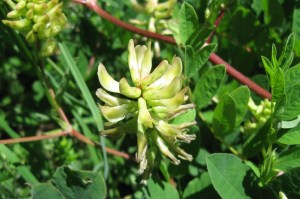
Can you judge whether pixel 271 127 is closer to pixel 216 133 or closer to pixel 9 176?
pixel 216 133

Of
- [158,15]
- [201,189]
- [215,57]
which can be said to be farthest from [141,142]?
[158,15]

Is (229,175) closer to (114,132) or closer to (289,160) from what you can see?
(289,160)

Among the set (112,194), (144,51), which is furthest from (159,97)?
(112,194)

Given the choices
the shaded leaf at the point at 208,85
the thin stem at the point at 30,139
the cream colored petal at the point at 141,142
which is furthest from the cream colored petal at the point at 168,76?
the thin stem at the point at 30,139

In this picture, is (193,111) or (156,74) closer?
(156,74)

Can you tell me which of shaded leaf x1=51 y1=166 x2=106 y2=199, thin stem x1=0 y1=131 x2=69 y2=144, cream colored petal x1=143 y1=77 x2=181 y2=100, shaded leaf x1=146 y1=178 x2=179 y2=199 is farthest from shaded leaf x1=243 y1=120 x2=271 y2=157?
thin stem x1=0 y1=131 x2=69 y2=144

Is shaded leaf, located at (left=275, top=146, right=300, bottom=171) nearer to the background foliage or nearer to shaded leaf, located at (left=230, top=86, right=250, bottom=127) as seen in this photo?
the background foliage

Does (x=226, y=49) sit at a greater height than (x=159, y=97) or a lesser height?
lesser
